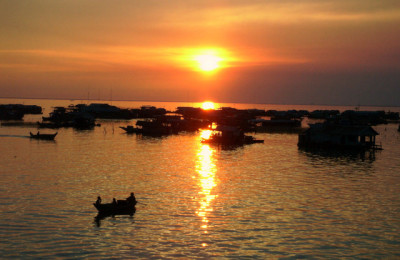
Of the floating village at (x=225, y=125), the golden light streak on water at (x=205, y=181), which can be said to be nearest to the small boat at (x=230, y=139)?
the floating village at (x=225, y=125)

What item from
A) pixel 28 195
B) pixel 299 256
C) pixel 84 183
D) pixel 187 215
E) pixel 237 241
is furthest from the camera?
pixel 84 183

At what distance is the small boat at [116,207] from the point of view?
104 feet

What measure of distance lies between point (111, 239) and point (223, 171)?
94.3ft

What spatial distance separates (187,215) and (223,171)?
22350 millimetres

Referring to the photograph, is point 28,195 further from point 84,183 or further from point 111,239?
point 111,239

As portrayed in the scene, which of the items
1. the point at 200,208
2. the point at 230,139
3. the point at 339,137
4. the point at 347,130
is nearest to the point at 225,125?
the point at 230,139

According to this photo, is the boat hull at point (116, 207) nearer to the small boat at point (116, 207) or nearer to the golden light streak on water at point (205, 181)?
the small boat at point (116, 207)

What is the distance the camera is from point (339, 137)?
7750 centimetres

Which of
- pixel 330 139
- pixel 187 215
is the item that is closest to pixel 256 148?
pixel 330 139

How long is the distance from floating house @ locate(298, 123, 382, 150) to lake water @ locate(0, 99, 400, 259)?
11332 mm

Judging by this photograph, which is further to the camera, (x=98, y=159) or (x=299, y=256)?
(x=98, y=159)

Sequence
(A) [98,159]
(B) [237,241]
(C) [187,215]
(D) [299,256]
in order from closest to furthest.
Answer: (D) [299,256], (B) [237,241], (C) [187,215], (A) [98,159]

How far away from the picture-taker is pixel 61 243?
25406 mm

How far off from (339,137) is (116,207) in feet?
182
